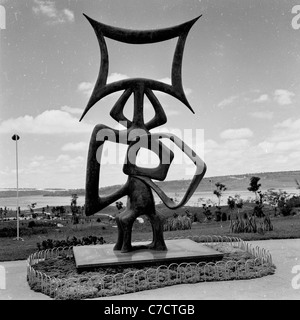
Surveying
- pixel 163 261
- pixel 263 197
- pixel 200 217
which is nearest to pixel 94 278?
pixel 163 261

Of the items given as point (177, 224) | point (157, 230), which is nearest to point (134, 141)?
point (157, 230)

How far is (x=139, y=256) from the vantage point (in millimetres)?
13195

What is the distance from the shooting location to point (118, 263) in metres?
12.7

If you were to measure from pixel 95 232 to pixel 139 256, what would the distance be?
12223 mm

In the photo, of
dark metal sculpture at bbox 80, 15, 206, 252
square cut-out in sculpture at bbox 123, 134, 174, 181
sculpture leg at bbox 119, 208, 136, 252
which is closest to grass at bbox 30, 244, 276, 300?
sculpture leg at bbox 119, 208, 136, 252

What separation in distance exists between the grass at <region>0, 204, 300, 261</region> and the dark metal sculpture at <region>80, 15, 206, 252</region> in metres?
2.14

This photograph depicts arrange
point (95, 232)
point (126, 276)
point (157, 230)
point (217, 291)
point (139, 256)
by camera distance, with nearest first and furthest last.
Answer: point (217, 291) → point (126, 276) → point (139, 256) → point (157, 230) → point (95, 232)

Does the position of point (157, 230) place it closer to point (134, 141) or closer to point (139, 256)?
point (139, 256)

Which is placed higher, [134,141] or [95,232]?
[134,141]

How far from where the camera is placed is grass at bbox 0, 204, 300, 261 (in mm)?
18319

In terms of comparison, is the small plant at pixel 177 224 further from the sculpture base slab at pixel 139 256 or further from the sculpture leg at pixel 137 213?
the sculpture leg at pixel 137 213

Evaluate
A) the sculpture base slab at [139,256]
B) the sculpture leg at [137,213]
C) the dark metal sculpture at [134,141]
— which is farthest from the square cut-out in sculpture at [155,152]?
the sculpture base slab at [139,256]
